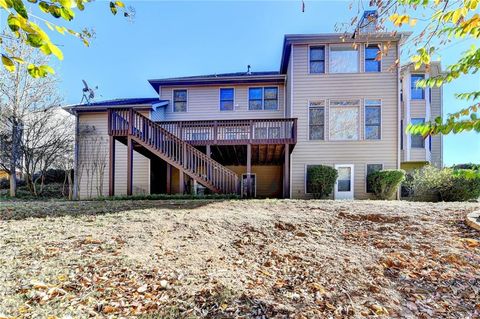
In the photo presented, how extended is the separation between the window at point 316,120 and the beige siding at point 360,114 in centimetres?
18

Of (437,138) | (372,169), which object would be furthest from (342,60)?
(437,138)

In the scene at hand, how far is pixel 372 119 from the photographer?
36.2 feet

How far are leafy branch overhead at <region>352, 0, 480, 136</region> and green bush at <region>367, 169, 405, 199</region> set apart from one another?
7.92m

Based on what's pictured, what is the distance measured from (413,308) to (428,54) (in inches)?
97.2

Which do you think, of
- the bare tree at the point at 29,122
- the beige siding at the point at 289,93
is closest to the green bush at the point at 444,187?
the beige siding at the point at 289,93

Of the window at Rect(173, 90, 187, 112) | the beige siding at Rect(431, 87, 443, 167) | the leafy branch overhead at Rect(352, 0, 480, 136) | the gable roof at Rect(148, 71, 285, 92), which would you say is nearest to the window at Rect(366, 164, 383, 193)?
the gable roof at Rect(148, 71, 285, 92)

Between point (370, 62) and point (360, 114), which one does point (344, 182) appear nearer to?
point (360, 114)

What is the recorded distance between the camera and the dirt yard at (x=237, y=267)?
91.5 inches

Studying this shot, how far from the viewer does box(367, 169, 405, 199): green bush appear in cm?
984

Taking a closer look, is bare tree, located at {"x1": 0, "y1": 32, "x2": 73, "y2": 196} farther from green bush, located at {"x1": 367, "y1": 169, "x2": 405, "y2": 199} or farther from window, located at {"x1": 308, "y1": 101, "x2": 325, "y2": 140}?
green bush, located at {"x1": 367, "y1": 169, "x2": 405, "y2": 199}

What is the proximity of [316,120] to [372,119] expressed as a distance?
2.30 m

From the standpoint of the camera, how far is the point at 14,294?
7.79ft

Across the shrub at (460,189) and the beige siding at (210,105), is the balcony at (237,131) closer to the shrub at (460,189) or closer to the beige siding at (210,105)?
the beige siding at (210,105)

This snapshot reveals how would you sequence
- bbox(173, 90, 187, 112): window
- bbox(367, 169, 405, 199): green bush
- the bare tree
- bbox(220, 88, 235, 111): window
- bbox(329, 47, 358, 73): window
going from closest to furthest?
bbox(367, 169, 405, 199): green bush
bbox(329, 47, 358, 73): window
the bare tree
bbox(220, 88, 235, 111): window
bbox(173, 90, 187, 112): window
